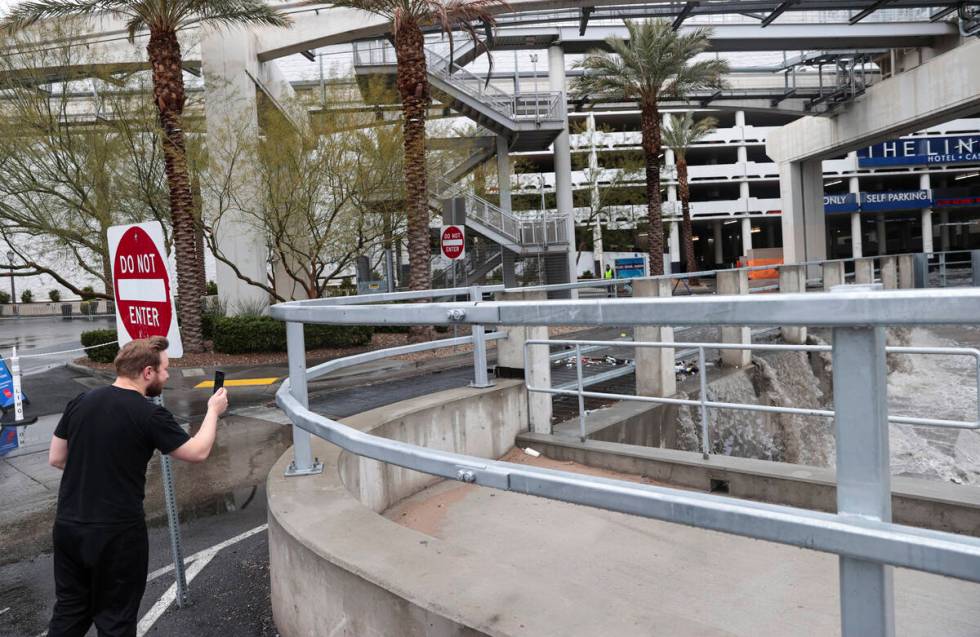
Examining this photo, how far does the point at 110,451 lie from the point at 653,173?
28253mm

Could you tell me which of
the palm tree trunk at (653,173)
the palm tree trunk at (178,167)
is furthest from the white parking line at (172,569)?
the palm tree trunk at (653,173)

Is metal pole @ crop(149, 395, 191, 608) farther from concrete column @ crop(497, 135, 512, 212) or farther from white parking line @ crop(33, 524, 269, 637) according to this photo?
concrete column @ crop(497, 135, 512, 212)

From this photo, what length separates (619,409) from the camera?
8.73 m

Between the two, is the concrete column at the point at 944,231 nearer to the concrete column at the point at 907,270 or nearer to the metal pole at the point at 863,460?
the concrete column at the point at 907,270

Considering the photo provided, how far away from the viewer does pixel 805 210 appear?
3834 cm

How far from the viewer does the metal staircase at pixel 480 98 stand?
25359 mm

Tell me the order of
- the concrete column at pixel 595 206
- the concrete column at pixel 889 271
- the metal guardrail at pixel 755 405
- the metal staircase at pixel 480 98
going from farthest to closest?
the concrete column at pixel 595 206
the metal staircase at pixel 480 98
the concrete column at pixel 889 271
the metal guardrail at pixel 755 405

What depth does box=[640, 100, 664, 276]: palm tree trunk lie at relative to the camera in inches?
1137

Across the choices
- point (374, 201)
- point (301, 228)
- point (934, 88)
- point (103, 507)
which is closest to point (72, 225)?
point (301, 228)

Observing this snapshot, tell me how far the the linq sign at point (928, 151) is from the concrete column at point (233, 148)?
55819mm

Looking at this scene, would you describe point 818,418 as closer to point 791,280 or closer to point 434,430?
point 791,280

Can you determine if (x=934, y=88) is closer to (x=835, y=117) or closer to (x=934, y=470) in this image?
(x=835, y=117)

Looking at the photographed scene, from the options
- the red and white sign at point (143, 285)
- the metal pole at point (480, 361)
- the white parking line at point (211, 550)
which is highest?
the red and white sign at point (143, 285)

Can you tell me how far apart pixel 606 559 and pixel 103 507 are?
3168mm
